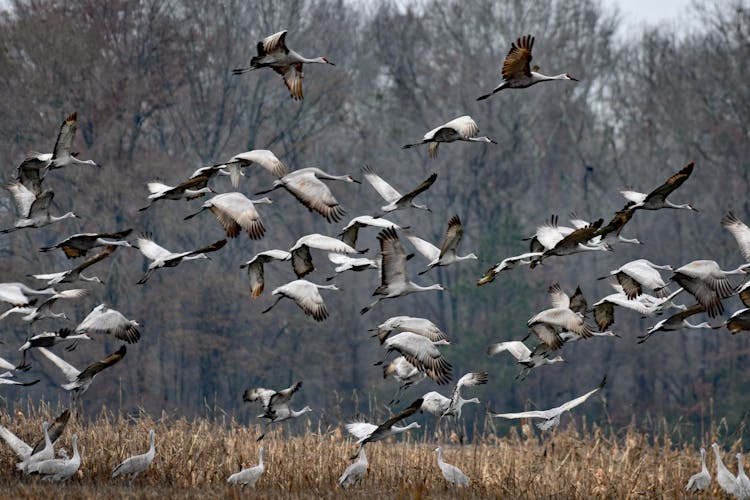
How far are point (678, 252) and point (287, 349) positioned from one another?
1320 centimetres

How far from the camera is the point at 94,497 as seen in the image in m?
12.2

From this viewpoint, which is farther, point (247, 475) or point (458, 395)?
point (458, 395)

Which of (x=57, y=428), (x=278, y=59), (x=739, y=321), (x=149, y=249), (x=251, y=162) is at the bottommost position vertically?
(x=57, y=428)

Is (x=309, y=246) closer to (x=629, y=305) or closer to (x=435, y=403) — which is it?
(x=435, y=403)

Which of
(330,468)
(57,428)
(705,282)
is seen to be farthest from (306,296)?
(705,282)

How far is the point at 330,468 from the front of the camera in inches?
578

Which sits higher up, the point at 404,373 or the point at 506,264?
the point at 506,264

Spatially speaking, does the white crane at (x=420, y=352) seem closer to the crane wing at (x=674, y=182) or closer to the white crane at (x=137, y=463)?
the crane wing at (x=674, y=182)

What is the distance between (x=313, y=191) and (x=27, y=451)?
13.6 ft

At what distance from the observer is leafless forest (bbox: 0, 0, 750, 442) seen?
118 feet

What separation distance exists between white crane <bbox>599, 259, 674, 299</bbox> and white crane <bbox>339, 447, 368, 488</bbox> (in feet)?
10.7

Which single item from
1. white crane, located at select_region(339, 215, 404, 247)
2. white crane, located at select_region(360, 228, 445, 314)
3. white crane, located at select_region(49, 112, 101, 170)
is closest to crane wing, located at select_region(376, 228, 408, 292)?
white crane, located at select_region(360, 228, 445, 314)

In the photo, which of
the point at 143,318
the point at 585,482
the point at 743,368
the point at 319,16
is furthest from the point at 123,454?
the point at 319,16

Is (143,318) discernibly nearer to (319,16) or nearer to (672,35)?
(319,16)
